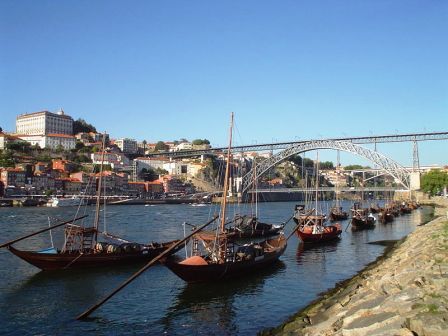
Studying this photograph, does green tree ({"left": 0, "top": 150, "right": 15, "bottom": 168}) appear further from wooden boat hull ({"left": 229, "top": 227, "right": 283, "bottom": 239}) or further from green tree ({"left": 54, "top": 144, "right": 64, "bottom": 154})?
wooden boat hull ({"left": 229, "top": 227, "right": 283, "bottom": 239})

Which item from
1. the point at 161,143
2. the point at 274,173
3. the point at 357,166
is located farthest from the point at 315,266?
the point at 357,166

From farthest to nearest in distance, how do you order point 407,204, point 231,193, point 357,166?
1. point 357,166
2. point 231,193
3. point 407,204

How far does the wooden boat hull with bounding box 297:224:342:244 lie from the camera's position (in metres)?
28.7

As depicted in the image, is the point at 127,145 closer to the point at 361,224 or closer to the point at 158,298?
the point at 361,224

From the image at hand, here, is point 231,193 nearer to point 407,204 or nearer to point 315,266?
point 407,204

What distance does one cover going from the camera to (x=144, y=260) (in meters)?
21.3

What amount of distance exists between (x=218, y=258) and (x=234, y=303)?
118 inches

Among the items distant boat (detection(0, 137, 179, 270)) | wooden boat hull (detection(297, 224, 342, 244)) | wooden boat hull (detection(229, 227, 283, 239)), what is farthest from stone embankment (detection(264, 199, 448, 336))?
wooden boat hull (detection(229, 227, 283, 239))

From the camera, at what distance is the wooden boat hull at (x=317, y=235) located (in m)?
28.7

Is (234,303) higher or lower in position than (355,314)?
lower

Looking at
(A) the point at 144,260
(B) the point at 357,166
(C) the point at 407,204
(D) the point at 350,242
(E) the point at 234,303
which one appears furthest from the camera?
(B) the point at 357,166

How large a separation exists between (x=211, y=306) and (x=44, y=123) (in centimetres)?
12387

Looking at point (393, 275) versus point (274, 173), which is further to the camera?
point (274, 173)

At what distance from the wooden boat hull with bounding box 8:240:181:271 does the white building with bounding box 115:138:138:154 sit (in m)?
127
